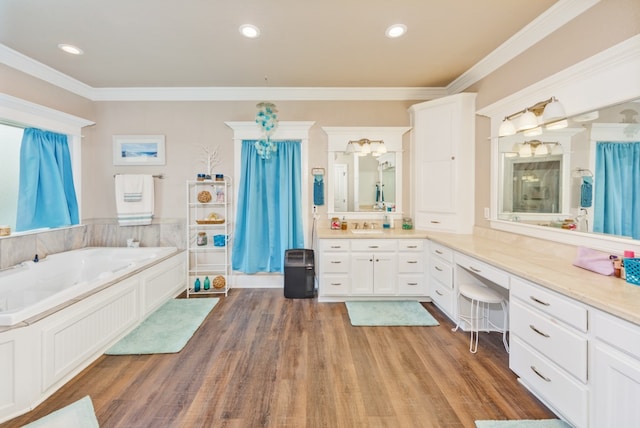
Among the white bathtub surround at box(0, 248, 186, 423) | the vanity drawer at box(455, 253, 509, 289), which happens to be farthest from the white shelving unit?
the vanity drawer at box(455, 253, 509, 289)

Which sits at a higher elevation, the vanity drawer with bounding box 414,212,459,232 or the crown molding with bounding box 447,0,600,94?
the crown molding with bounding box 447,0,600,94

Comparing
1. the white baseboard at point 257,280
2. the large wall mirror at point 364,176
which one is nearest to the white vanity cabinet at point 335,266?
the large wall mirror at point 364,176

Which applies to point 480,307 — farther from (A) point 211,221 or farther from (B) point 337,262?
(A) point 211,221

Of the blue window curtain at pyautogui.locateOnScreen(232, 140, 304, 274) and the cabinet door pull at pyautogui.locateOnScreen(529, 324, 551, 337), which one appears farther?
the blue window curtain at pyautogui.locateOnScreen(232, 140, 304, 274)

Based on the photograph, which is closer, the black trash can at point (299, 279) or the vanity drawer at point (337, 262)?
the vanity drawer at point (337, 262)

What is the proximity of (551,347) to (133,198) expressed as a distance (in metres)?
4.48

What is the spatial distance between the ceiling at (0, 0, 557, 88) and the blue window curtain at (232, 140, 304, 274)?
1.02 metres

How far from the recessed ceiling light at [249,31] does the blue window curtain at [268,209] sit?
145cm

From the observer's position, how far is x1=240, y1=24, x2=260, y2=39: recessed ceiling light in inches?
90.7

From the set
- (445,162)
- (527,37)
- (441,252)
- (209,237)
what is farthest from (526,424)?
(209,237)

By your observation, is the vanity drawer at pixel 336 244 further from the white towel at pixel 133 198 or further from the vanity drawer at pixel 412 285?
the white towel at pixel 133 198

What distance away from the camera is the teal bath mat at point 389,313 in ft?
9.08

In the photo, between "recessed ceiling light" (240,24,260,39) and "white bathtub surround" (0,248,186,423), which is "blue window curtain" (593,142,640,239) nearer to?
"recessed ceiling light" (240,24,260,39)

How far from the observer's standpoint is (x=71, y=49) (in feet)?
8.66
